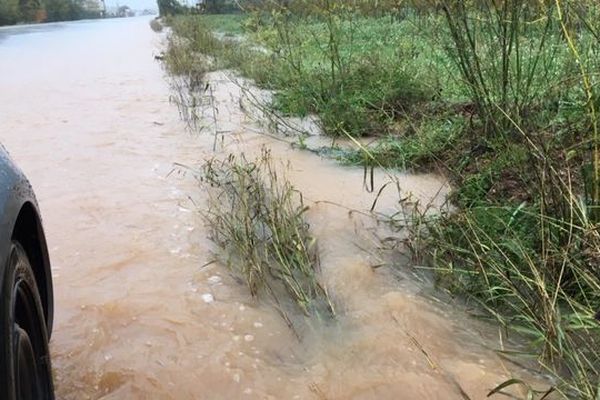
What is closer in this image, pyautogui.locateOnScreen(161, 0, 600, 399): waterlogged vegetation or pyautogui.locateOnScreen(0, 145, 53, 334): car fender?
pyautogui.locateOnScreen(0, 145, 53, 334): car fender

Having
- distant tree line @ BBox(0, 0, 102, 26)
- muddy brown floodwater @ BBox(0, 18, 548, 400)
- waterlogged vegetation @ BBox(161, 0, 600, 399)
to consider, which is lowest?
muddy brown floodwater @ BBox(0, 18, 548, 400)

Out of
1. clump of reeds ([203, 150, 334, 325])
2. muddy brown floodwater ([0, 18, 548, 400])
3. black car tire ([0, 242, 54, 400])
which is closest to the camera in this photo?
black car tire ([0, 242, 54, 400])

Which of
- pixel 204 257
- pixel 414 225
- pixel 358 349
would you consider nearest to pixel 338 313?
pixel 358 349

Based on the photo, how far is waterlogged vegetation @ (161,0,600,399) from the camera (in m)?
2.70

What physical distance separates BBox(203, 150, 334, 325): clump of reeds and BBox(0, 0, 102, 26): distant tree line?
67717mm

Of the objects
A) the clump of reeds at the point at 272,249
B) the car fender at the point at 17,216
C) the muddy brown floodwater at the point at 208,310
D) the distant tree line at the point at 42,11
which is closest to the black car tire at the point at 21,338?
the car fender at the point at 17,216

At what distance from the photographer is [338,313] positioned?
3.19 meters

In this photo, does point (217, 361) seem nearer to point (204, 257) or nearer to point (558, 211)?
point (204, 257)

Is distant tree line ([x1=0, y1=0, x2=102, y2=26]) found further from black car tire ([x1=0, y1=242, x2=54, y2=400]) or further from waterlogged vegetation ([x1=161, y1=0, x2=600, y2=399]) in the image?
black car tire ([x1=0, y1=242, x2=54, y2=400])

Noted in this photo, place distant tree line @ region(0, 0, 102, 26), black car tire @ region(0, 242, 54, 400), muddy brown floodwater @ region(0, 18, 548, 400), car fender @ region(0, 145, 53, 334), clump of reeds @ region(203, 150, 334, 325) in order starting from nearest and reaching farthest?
black car tire @ region(0, 242, 54, 400) < car fender @ region(0, 145, 53, 334) < muddy brown floodwater @ region(0, 18, 548, 400) < clump of reeds @ region(203, 150, 334, 325) < distant tree line @ region(0, 0, 102, 26)

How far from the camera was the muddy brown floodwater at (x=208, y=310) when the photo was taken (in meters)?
2.62

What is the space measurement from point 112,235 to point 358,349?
234cm

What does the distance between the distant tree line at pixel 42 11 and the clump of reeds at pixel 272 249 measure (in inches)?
2666

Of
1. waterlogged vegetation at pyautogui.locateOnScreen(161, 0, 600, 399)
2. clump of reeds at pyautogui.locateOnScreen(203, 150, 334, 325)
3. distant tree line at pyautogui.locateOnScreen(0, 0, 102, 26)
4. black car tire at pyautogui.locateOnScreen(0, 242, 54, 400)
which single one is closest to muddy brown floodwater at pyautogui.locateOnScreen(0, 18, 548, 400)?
clump of reeds at pyautogui.locateOnScreen(203, 150, 334, 325)
